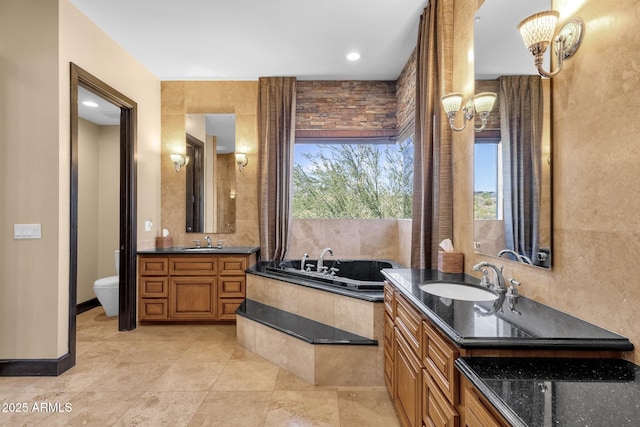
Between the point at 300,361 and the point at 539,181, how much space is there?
6.41 feet

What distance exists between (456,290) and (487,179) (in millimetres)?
689

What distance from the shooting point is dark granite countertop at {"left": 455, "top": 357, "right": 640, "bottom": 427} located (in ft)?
2.16

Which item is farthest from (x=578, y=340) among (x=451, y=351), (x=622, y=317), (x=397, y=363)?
(x=397, y=363)

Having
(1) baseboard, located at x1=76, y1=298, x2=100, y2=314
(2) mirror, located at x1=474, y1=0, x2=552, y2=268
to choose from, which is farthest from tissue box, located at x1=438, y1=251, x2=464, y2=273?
(1) baseboard, located at x1=76, y1=298, x2=100, y2=314

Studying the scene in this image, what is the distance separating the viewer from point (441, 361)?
45.4 inches

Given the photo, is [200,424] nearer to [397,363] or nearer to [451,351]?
[397,363]

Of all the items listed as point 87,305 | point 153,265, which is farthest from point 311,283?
point 87,305

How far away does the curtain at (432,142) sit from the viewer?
233 cm

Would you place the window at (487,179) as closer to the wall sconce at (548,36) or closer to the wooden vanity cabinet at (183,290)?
the wall sconce at (548,36)

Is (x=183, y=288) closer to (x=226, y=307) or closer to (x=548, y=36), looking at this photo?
(x=226, y=307)

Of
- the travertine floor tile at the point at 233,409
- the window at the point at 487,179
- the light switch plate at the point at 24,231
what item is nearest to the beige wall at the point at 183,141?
the light switch plate at the point at 24,231

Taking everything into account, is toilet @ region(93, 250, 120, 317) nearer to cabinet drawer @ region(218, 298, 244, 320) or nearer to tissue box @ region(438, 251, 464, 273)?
cabinet drawer @ region(218, 298, 244, 320)

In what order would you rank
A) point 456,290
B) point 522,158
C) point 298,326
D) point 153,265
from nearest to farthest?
1. point 522,158
2. point 456,290
3. point 298,326
4. point 153,265

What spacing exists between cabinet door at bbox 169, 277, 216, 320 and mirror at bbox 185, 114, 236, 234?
79 cm
